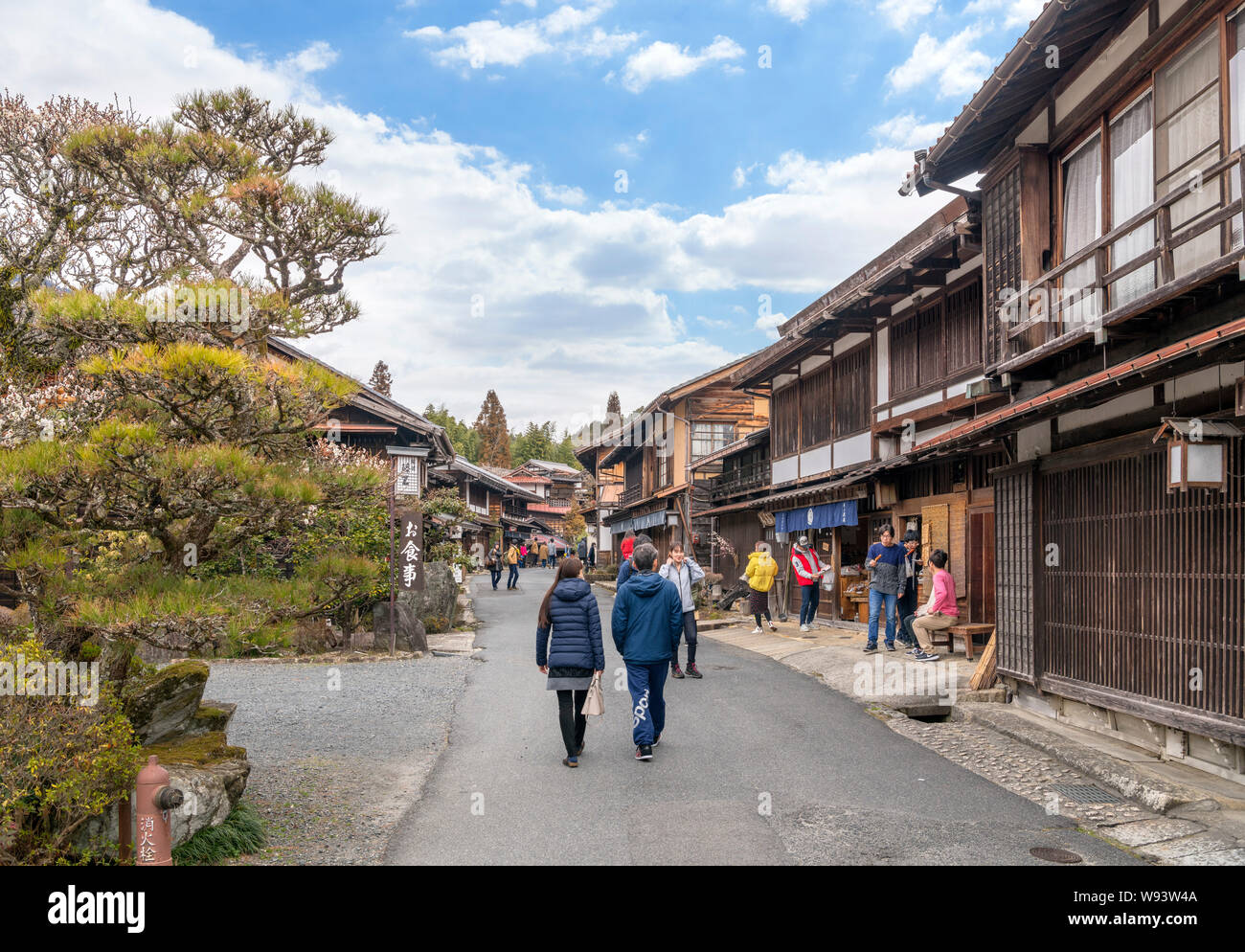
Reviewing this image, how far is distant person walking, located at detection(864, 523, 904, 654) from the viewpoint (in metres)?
13.9

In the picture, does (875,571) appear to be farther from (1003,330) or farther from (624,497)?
(624,497)

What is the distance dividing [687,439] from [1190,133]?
87.9 feet

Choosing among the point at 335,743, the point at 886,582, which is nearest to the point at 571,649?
the point at 335,743

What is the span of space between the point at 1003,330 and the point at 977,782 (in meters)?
5.19

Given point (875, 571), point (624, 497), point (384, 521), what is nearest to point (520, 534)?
point (624, 497)

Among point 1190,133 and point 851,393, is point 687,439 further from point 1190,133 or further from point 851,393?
point 1190,133

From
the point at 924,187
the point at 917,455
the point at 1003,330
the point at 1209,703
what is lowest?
the point at 1209,703

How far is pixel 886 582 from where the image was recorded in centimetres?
1399

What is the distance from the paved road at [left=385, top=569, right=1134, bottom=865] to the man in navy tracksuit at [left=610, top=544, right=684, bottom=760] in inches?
20.3

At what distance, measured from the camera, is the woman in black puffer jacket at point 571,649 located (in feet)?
25.9

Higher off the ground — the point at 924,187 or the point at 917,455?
the point at 924,187

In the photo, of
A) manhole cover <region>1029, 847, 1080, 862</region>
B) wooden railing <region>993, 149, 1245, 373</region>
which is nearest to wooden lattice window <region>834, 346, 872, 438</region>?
wooden railing <region>993, 149, 1245, 373</region>
